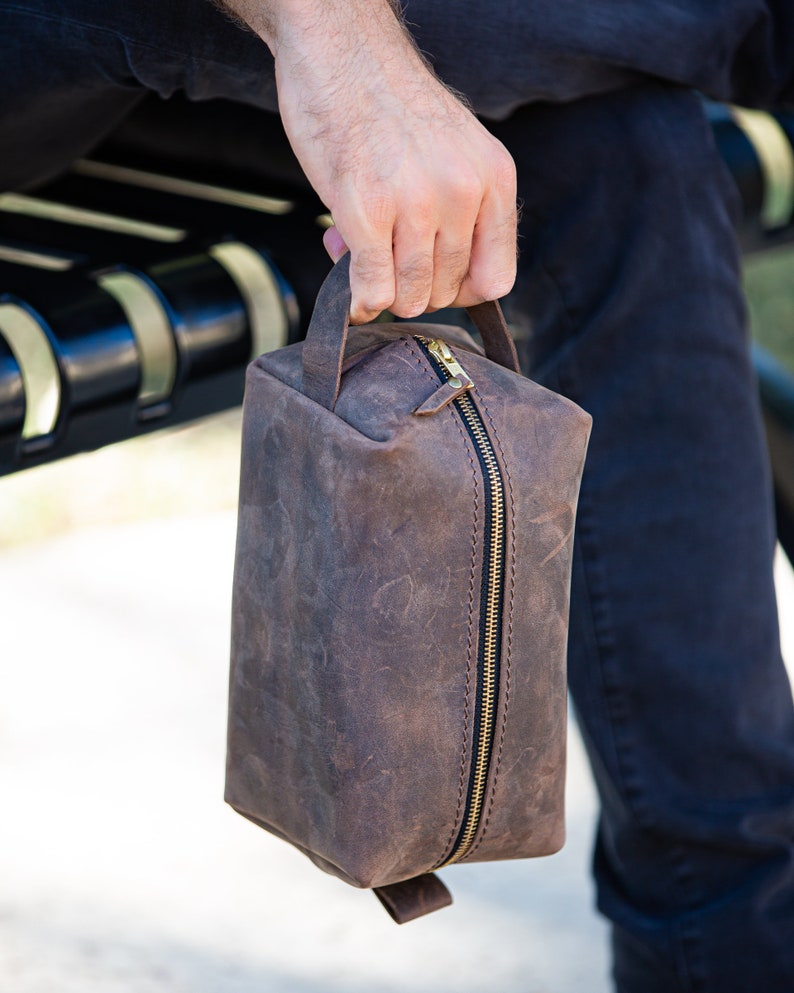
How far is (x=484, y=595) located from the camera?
72 centimetres

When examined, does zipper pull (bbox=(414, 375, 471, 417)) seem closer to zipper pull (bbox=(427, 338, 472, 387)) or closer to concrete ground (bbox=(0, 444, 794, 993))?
zipper pull (bbox=(427, 338, 472, 387))

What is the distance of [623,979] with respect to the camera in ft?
3.39

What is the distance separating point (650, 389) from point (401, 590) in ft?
1.11

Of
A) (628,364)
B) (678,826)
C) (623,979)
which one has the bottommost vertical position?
(623,979)

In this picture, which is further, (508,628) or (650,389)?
(650,389)

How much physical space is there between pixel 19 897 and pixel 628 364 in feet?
2.35

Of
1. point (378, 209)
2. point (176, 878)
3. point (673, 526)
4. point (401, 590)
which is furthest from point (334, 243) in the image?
point (176, 878)

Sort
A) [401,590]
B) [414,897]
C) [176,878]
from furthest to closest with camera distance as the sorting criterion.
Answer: [176,878] → [414,897] → [401,590]

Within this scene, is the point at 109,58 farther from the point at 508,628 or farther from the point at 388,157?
the point at 508,628

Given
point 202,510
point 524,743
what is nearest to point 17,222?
point 524,743

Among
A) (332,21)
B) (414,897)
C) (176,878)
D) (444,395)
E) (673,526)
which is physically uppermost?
(332,21)

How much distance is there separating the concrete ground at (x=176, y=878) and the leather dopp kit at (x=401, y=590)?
0.35 m

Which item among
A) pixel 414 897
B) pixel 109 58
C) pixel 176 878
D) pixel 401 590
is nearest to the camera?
pixel 401 590

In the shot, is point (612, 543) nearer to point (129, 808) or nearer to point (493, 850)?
point (493, 850)
